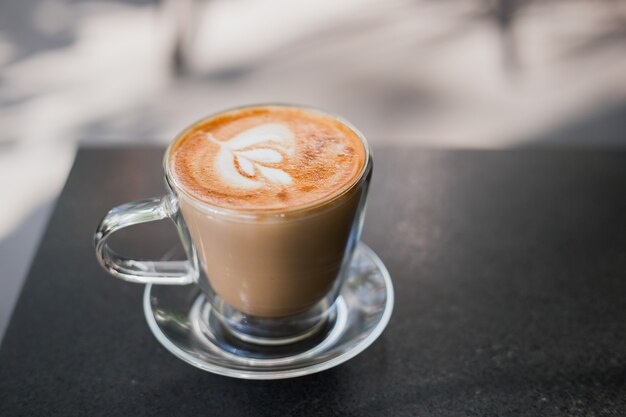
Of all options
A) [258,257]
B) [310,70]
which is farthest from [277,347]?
[310,70]

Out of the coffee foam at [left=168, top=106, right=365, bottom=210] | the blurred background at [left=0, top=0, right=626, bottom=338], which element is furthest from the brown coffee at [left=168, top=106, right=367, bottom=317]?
the blurred background at [left=0, top=0, right=626, bottom=338]

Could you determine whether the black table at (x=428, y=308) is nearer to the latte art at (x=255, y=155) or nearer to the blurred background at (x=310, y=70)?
the latte art at (x=255, y=155)

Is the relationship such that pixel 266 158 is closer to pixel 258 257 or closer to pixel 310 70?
pixel 258 257

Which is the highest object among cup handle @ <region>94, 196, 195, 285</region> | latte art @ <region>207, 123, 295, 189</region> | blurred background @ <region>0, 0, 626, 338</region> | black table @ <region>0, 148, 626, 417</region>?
latte art @ <region>207, 123, 295, 189</region>

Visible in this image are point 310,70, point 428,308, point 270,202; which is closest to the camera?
point 270,202

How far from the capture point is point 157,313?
0.68 metres

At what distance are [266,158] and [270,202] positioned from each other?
0.07 metres

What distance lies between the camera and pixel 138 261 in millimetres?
680

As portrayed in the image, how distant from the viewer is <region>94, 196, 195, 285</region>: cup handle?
2.09 ft

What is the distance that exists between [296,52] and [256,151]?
5.60ft

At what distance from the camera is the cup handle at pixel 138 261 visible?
64cm

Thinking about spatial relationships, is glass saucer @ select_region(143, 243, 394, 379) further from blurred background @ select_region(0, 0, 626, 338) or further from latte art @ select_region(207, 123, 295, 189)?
blurred background @ select_region(0, 0, 626, 338)

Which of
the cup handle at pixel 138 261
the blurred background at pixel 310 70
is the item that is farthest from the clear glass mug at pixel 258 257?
the blurred background at pixel 310 70

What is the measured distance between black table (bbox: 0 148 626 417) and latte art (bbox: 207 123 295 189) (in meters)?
0.16
